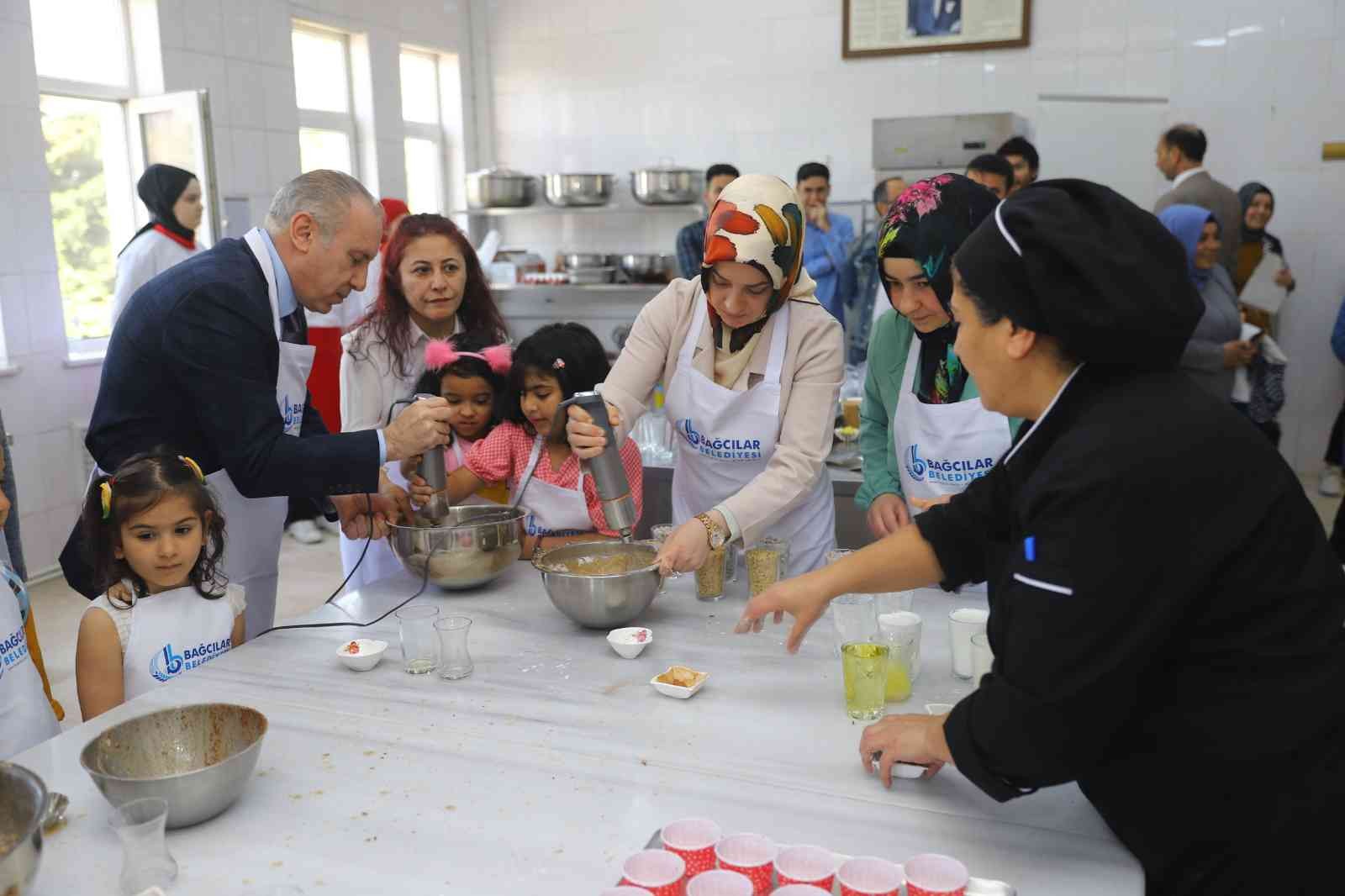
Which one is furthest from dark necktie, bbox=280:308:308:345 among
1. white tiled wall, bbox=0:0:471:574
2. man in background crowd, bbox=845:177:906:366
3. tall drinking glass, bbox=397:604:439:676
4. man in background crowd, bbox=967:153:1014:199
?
man in background crowd, bbox=845:177:906:366

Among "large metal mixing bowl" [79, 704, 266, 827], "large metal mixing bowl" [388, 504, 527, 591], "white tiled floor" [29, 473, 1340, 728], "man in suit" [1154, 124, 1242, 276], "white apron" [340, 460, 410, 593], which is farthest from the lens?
"man in suit" [1154, 124, 1242, 276]

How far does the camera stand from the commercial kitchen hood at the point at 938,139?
618 centimetres

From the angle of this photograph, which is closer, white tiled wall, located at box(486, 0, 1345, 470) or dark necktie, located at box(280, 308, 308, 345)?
dark necktie, located at box(280, 308, 308, 345)

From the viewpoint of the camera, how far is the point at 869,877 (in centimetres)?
118

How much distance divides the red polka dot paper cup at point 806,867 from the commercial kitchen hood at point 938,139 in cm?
567

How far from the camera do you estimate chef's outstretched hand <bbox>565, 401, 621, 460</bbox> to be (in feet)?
6.76

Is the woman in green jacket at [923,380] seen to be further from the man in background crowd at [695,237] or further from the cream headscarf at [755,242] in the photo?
the man in background crowd at [695,237]

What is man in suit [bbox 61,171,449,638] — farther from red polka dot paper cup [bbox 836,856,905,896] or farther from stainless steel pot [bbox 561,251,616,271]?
stainless steel pot [bbox 561,251,616,271]

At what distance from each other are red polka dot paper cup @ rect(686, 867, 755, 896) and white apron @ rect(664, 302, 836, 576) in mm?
1318

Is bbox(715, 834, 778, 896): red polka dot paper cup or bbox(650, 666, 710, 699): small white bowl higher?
bbox(715, 834, 778, 896): red polka dot paper cup

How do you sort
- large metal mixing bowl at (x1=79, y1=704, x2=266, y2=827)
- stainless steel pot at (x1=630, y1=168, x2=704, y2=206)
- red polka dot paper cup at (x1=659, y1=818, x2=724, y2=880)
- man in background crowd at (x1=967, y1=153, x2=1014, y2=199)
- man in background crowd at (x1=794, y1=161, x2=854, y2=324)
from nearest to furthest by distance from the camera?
red polka dot paper cup at (x1=659, y1=818, x2=724, y2=880) → large metal mixing bowl at (x1=79, y1=704, x2=266, y2=827) → man in background crowd at (x1=967, y1=153, x2=1014, y2=199) → man in background crowd at (x1=794, y1=161, x2=854, y2=324) → stainless steel pot at (x1=630, y1=168, x2=704, y2=206)

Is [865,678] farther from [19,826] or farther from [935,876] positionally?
[19,826]

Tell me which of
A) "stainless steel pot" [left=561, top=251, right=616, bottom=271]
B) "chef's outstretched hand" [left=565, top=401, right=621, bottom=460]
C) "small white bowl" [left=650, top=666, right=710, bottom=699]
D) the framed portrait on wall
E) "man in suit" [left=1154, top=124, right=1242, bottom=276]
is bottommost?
"small white bowl" [left=650, top=666, right=710, bottom=699]

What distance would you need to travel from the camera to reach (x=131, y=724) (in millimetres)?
1504
